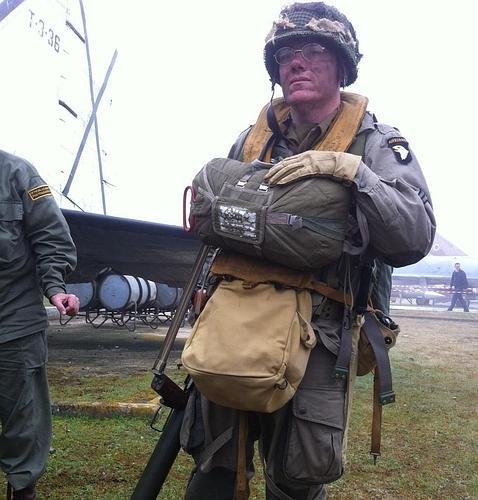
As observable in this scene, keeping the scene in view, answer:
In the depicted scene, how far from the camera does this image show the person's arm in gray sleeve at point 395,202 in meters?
1.53

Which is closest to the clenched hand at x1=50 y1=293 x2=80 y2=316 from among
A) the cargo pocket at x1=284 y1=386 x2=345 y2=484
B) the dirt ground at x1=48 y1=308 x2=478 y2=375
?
the cargo pocket at x1=284 y1=386 x2=345 y2=484

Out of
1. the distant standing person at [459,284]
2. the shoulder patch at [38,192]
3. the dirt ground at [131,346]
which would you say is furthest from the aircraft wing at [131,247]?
the distant standing person at [459,284]

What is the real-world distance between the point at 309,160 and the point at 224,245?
15.2 inches

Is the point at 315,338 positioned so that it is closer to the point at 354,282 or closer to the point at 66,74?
the point at 354,282

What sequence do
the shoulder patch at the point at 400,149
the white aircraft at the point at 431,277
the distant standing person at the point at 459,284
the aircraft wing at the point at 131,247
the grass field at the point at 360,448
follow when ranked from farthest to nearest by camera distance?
the white aircraft at the point at 431,277
the distant standing person at the point at 459,284
the aircraft wing at the point at 131,247
the grass field at the point at 360,448
the shoulder patch at the point at 400,149

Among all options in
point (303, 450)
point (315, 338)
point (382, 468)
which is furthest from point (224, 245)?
point (382, 468)

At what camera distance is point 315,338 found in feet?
5.39

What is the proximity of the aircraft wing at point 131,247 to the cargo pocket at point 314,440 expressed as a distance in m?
5.36

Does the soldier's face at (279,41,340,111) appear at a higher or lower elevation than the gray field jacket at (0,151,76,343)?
higher

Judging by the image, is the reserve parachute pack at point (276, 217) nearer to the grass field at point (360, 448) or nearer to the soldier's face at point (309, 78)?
the soldier's face at point (309, 78)

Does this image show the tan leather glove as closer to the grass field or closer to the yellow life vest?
the yellow life vest

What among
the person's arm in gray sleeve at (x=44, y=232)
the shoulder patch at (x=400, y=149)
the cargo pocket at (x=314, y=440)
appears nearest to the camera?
the cargo pocket at (x=314, y=440)

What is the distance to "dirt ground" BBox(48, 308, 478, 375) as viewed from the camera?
654 cm

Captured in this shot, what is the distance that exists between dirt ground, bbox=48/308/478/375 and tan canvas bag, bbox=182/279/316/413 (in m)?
4.59
